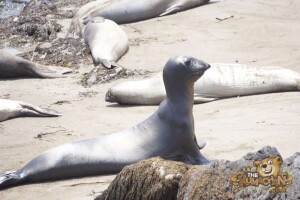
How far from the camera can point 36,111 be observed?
7820 millimetres

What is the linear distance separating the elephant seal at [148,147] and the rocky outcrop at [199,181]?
2.01 metres

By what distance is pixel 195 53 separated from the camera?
32.1ft

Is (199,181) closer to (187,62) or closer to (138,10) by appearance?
(187,62)

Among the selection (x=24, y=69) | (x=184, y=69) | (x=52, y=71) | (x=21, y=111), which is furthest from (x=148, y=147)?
(x=24, y=69)

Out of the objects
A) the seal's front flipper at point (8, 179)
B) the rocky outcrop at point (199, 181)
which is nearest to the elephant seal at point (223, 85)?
the seal's front flipper at point (8, 179)

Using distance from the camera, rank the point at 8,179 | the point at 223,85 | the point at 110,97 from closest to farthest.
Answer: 1. the point at 8,179
2. the point at 223,85
3. the point at 110,97

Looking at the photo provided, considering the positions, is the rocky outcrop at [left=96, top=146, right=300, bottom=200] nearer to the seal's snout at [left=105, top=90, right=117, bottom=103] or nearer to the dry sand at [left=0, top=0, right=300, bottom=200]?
the dry sand at [left=0, top=0, right=300, bottom=200]

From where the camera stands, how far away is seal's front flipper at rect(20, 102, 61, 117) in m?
7.76

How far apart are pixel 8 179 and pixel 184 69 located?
1539mm

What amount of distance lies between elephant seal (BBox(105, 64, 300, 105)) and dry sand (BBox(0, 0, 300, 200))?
0.12m

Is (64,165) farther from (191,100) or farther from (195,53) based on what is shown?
(195,53)

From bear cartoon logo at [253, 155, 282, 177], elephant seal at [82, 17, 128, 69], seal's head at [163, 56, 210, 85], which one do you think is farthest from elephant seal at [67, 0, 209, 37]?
bear cartoon logo at [253, 155, 282, 177]

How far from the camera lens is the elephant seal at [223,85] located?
7703mm
